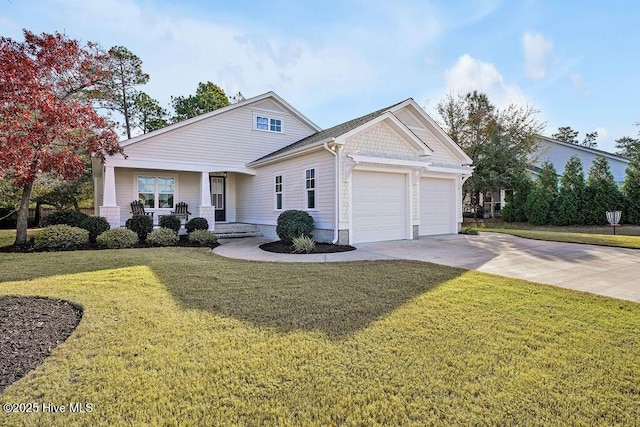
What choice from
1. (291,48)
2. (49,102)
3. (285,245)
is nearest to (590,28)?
(291,48)

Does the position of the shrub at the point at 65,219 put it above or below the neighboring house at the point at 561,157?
below

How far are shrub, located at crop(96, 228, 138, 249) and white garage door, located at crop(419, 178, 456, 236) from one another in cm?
1076

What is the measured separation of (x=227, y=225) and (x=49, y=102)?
7.93 metres

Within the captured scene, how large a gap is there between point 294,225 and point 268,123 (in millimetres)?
7466

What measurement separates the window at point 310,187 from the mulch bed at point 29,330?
25.9ft

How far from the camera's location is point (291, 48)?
12773 millimetres

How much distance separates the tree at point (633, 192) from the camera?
17219 millimetres

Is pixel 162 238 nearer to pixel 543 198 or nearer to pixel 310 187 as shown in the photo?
pixel 310 187

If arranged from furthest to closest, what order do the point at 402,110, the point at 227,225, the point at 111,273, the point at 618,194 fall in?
the point at 618,194
the point at 227,225
the point at 402,110
the point at 111,273

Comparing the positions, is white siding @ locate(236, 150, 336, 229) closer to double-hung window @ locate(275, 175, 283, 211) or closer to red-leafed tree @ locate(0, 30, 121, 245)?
double-hung window @ locate(275, 175, 283, 211)

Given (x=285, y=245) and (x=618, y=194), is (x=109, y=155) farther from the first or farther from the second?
(x=618, y=194)

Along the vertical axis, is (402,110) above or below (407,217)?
above

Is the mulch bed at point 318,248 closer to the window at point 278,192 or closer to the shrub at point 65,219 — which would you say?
the window at point 278,192

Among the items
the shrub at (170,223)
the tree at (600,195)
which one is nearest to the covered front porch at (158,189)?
the shrub at (170,223)
